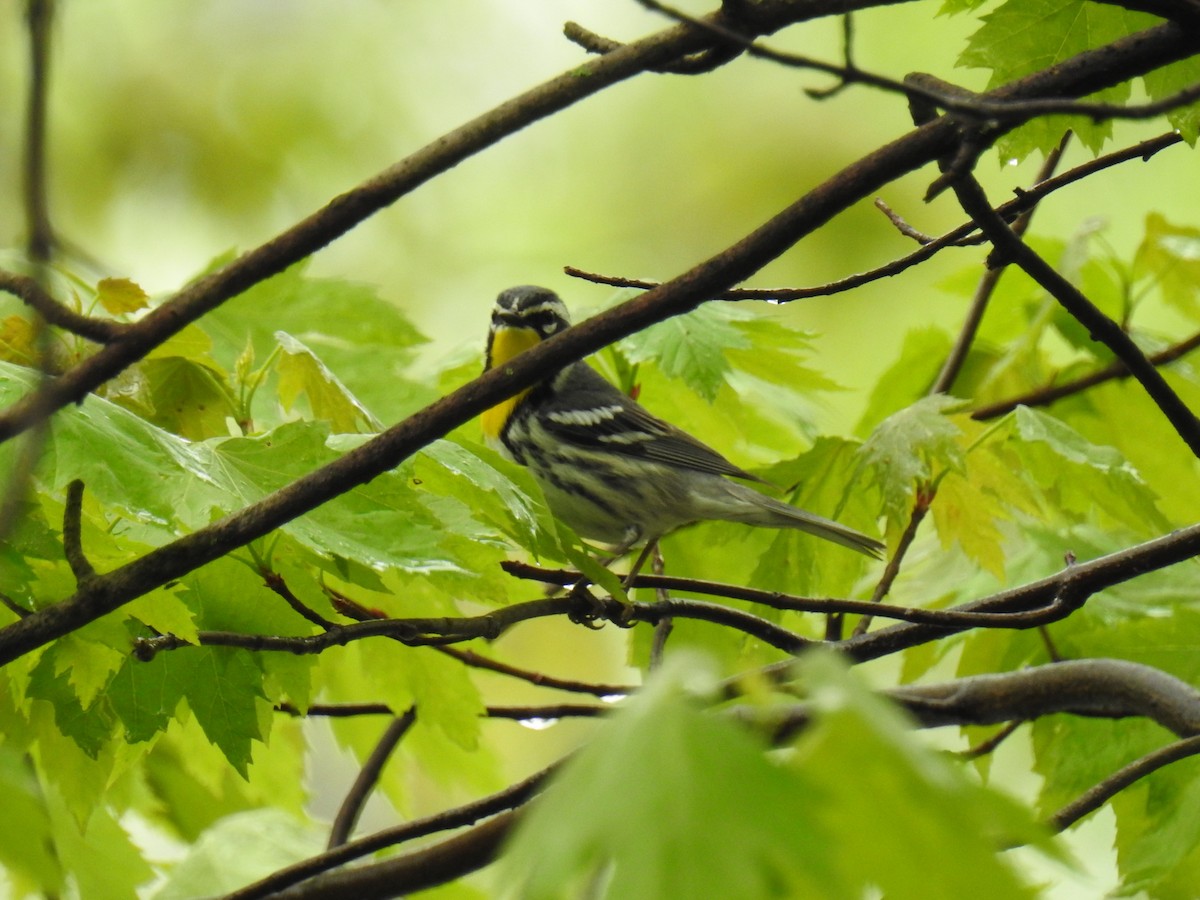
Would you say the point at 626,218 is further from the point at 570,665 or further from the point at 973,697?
the point at 973,697

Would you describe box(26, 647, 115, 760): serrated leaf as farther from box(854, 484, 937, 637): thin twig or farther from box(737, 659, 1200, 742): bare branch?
box(854, 484, 937, 637): thin twig

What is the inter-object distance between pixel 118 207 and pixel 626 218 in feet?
7.31

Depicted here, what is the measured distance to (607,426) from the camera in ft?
13.0

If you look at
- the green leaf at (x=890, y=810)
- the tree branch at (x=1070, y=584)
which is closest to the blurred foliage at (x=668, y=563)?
the green leaf at (x=890, y=810)

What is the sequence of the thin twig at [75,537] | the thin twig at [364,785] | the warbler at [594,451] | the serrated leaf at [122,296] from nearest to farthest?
the thin twig at [75,537] < the serrated leaf at [122,296] < the thin twig at [364,785] < the warbler at [594,451]

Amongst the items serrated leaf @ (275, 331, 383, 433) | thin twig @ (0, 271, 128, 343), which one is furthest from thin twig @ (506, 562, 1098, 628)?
thin twig @ (0, 271, 128, 343)

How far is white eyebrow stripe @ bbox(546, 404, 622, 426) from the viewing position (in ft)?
13.1

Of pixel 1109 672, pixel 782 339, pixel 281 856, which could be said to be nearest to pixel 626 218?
pixel 782 339

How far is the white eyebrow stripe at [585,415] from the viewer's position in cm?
399

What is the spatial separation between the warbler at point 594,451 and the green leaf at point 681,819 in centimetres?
242

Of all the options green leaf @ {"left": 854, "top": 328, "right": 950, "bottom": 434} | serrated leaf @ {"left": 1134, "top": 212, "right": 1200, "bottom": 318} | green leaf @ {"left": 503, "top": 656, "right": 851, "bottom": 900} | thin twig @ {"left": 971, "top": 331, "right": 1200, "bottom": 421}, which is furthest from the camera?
green leaf @ {"left": 854, "top": 328, "right": 950, "bottom": 434}

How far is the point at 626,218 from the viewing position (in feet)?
18.9

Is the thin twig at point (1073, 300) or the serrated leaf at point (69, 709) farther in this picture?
the serrated leaf at point (69, 709)

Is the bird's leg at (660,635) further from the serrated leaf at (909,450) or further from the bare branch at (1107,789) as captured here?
the bare branch at (1107,789)
